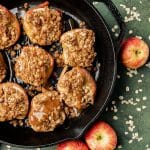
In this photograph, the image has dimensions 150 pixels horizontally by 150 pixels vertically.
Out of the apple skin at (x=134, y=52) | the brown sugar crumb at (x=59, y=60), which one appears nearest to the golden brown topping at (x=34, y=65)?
the brown sugar crumb at (x=59, y=60)

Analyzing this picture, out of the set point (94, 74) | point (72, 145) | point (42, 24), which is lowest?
point (72, 145)

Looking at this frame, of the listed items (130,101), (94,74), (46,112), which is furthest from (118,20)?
(46,112)

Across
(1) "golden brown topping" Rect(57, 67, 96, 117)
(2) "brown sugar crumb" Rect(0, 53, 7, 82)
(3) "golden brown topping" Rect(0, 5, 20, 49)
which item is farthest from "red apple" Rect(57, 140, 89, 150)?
(3) "golden brown topping" Rect(0, 5, 20, 49)

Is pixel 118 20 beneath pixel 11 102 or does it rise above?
above

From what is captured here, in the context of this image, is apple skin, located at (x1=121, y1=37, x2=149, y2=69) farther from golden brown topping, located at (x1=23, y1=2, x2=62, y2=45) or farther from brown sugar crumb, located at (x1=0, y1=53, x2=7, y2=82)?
brown sugar crumb, located at (x1=0, y1=53, x2=7, y2=82)

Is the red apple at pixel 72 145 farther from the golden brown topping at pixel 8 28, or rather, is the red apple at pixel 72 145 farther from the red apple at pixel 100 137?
the golden brown topping at pixel 8 28

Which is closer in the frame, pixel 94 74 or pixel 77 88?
pixel 77 88

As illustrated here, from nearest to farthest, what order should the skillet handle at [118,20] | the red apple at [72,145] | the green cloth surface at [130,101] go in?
the skillet handle at [118,20] → the red apple at [72,145] → the green cloth surface at [130,101]

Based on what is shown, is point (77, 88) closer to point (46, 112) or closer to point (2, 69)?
point (46, 112)
